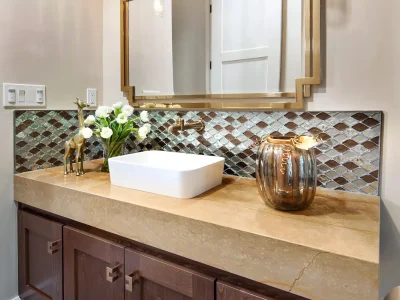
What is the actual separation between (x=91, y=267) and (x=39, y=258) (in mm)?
373

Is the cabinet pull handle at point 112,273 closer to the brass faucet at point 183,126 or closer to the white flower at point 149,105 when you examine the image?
the brass faucet at point 183,126

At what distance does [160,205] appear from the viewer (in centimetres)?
97

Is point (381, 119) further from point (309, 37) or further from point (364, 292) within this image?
point (364, 292)

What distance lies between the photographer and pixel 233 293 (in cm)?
82

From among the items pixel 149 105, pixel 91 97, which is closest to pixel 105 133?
pixel 149 105

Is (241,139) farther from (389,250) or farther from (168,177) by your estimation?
(389,250)

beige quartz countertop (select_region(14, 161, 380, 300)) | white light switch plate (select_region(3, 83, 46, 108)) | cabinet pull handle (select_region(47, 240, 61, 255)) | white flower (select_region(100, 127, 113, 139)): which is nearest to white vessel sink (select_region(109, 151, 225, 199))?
beige quartz countertop (select_region(14, 161, 380, 300))

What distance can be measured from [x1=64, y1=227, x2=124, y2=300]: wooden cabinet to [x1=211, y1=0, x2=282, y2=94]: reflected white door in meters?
0.85

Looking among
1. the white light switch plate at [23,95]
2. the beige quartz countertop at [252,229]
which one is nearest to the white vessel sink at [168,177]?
the beige quartz countertop at [252,229]

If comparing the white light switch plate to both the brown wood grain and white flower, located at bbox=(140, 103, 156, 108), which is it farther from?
the brown wood grain

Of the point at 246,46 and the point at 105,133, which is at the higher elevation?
the point at 246,46

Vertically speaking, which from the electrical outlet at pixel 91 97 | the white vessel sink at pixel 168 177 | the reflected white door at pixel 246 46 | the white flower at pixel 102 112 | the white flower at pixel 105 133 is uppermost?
the reflected white door at pixel 246 46

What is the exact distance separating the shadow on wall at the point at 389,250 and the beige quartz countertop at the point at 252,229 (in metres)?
0.08

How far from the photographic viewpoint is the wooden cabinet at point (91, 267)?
3.47 ft
